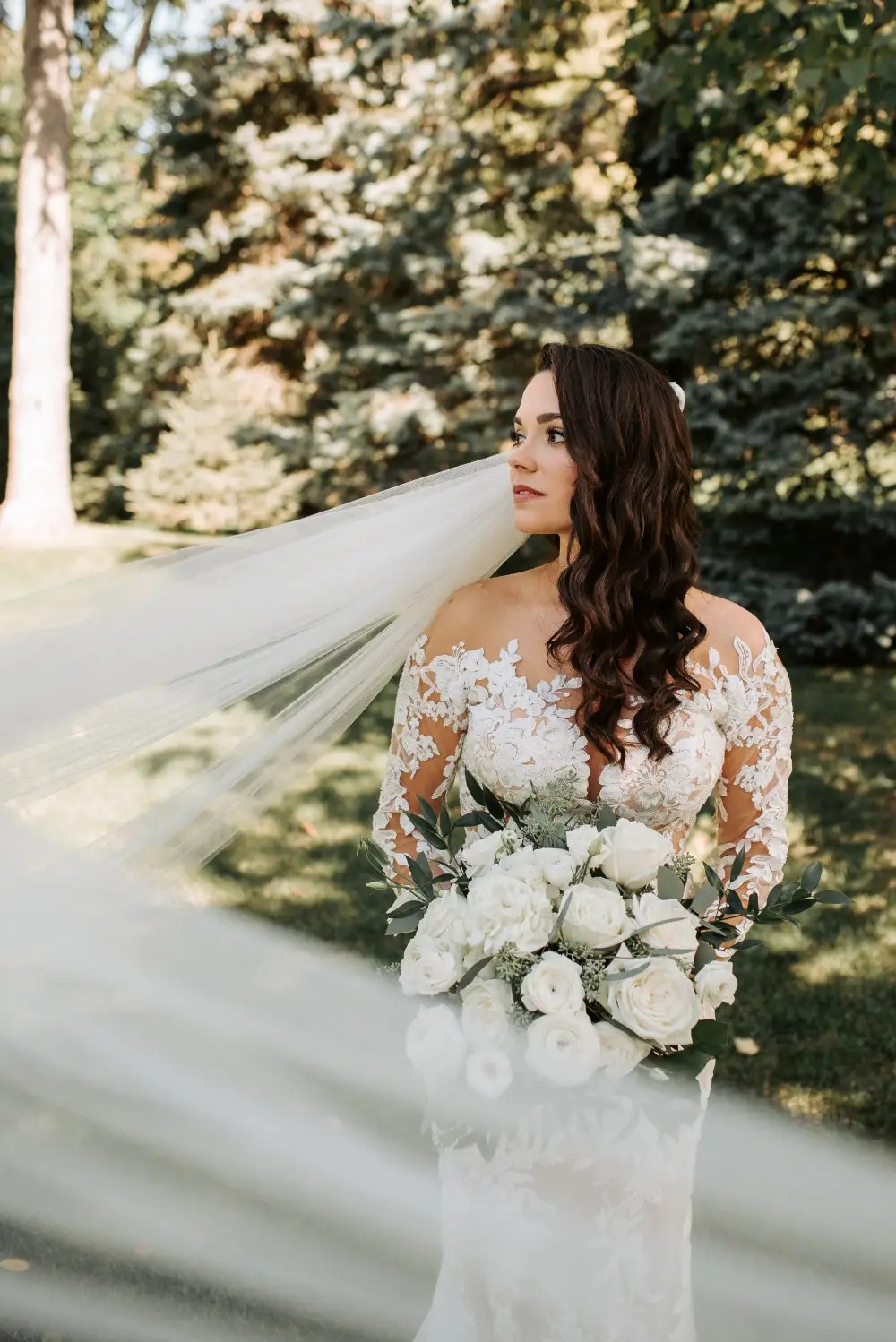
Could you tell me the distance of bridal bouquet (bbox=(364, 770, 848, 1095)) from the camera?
194 centimetres

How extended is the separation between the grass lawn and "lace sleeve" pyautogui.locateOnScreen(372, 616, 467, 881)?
711 millimetres

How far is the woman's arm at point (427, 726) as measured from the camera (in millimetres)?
2594

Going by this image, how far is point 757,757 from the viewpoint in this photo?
8.61ft

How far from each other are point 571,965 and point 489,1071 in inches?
8.6

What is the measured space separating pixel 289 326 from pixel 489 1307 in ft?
44.5

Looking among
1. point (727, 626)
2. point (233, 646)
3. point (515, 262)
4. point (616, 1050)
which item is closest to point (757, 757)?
point (727, 626)

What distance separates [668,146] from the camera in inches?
431

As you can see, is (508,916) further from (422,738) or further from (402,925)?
(422,738)

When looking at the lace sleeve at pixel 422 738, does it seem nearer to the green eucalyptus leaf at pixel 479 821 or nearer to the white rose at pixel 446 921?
the green eucalyptus leaf at pixel 479 821

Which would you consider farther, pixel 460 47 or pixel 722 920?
pixel 460 47

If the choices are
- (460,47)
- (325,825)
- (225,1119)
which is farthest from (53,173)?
(225,1119)

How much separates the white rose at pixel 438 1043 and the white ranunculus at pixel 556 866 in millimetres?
276

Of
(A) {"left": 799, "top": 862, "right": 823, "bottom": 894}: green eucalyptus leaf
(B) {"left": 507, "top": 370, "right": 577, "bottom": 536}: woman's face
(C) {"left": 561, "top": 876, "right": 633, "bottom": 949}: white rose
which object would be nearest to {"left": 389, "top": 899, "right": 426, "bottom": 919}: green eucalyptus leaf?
(C) {"left": 561, "top": 876, "right": 633, "bottom": 949}: white rose

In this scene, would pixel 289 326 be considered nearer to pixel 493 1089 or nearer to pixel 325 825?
pixel 325 825
